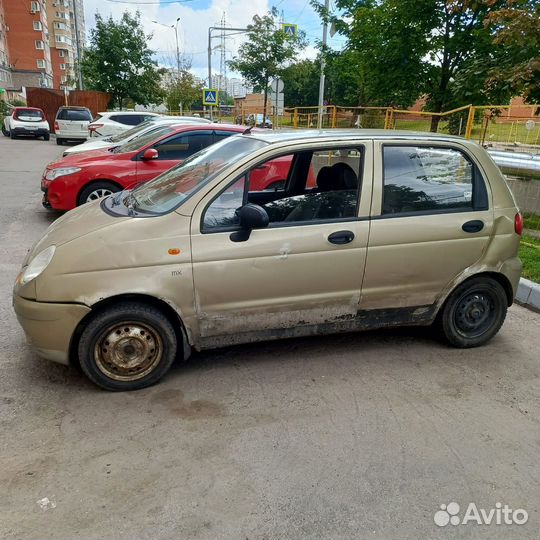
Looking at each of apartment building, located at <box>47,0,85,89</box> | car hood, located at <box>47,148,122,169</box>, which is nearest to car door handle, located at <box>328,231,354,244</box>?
car hood, located at <box>47,148,122,169</box>

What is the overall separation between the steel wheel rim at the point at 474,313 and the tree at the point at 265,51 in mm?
22490

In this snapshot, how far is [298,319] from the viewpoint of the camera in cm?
365

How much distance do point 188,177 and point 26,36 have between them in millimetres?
82600

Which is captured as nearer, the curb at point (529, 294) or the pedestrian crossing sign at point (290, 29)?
the curb at point (529, 294)

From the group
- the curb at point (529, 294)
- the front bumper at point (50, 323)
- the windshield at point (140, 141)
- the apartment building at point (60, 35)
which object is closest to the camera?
the front bumper at point (50, 323)

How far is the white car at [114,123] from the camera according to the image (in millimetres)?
17266

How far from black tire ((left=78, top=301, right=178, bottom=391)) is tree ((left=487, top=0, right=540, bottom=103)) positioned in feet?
18.0

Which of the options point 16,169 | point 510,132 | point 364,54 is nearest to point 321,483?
point 510,132

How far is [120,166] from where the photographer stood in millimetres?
7621

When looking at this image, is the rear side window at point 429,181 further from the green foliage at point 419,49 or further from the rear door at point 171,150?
the green foliage at point 419,49

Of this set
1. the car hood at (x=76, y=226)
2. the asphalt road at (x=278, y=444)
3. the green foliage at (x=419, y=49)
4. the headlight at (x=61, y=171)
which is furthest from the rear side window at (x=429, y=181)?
the green foliage at (x=419, y=49)

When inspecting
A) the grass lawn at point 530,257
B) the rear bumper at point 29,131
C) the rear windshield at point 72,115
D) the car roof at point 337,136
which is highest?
the car roof at point 337,136

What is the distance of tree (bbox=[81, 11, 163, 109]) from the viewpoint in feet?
98.9

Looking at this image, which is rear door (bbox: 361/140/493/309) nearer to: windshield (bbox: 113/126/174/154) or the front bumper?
the front bumper
